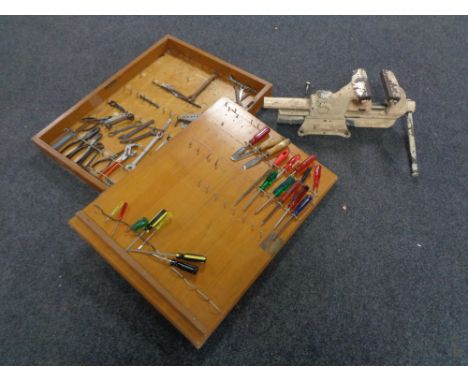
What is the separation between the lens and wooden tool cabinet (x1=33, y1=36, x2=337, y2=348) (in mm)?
961

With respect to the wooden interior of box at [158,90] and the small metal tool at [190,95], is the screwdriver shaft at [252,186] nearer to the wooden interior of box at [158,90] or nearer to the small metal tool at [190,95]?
the wooden interior of box at [158,90]

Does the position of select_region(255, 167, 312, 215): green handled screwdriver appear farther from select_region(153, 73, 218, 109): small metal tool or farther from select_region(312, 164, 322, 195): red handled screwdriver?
select_region(153, 73, 218, 109): small metal tool

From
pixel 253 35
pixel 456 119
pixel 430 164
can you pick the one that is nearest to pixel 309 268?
pixel 430 164

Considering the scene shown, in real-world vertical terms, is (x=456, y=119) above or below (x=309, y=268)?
above

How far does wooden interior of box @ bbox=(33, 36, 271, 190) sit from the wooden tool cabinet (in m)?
0.03

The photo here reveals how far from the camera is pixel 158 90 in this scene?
1.68 meters

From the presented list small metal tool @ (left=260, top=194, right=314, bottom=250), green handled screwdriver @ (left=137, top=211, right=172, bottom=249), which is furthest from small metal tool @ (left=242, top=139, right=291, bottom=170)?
green handled screwdriver @ (left=137, top=211, right=172, bottom=249)

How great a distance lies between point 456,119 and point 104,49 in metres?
2.17

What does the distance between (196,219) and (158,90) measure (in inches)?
36.3

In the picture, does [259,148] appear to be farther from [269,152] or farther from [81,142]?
[81,142]

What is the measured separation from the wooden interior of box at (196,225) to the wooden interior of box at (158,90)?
329mm

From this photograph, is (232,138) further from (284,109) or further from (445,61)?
(445,61)

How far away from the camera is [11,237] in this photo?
1.40 m

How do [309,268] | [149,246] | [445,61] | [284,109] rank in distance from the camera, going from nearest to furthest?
[149,246]
[309,268]
[284,109]
[445,61]
